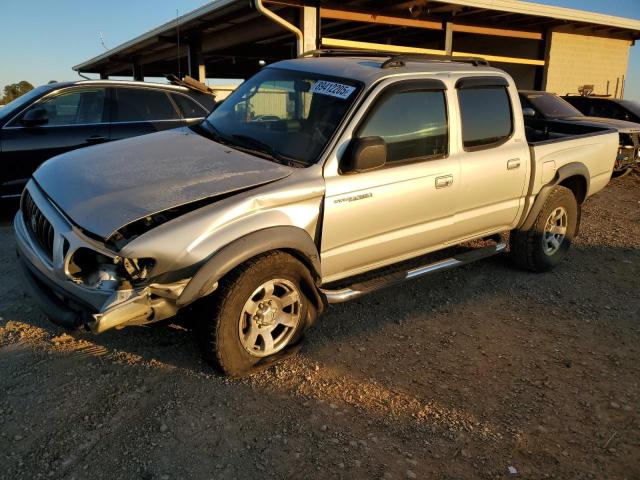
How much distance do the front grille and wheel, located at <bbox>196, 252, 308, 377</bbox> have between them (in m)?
1.03

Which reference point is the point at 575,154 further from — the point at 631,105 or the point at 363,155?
the point at 631,105

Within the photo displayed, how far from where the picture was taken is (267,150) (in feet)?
11.9

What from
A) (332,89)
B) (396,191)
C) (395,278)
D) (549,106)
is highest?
(332,89)

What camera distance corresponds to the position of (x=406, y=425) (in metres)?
2.93

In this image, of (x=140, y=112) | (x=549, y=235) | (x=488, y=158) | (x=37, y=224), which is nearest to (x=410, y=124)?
(x=488, y=158)

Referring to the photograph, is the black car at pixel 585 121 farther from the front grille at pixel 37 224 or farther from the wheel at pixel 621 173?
the front grille at pixel 37 224

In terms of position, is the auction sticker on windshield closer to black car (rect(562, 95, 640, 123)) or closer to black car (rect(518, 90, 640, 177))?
black car (rect(518, 90, 640, 177))

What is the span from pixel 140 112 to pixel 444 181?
468cm

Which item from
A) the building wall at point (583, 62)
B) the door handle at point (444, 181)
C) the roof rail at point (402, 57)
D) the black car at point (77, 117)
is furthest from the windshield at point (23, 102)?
the building wall at point (583, 62)

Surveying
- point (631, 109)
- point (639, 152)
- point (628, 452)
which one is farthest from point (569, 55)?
point (628, 452)

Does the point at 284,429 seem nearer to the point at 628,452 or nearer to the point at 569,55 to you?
the point at 628,452

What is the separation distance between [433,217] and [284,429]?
2052 mm

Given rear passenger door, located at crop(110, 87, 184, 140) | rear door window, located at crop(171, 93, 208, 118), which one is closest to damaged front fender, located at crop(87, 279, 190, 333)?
rear passenger door, located at crop(110, 87, 184, 140)

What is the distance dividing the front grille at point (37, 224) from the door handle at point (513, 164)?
3600 mm
